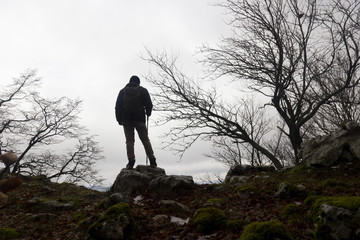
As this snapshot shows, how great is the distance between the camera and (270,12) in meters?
9.12

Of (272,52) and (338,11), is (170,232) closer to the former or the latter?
(272,52)

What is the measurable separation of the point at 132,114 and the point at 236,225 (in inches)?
218

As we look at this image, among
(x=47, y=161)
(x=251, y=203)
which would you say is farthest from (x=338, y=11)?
(x=47, y=161)

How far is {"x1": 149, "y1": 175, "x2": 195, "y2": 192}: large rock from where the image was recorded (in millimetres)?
6841

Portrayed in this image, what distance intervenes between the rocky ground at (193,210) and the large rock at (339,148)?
0.34m

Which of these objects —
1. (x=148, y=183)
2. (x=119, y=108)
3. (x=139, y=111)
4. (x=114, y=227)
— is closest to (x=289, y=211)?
(x=114, y=227)

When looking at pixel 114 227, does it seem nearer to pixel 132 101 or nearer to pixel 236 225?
pixel 236 225

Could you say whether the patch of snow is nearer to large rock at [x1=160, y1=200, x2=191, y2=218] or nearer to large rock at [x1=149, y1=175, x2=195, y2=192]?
large rock at [x1=160, y1=200, x2=191, y2=218]

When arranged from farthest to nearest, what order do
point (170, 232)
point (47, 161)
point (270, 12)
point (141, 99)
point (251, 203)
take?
point (47, 161) < point (270, 12) < point (141, 99) < point (251, 203) < point (170, 232)

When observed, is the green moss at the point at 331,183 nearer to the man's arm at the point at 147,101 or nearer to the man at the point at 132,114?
the man at the point at 132,114

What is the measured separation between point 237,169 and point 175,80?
5.43 metres

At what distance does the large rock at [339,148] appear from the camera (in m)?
6.70

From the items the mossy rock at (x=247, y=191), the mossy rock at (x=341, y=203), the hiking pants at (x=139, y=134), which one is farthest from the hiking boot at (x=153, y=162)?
the mossy rock at (x=341, y=203)

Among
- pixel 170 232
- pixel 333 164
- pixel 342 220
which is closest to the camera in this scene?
pixel 342 220
